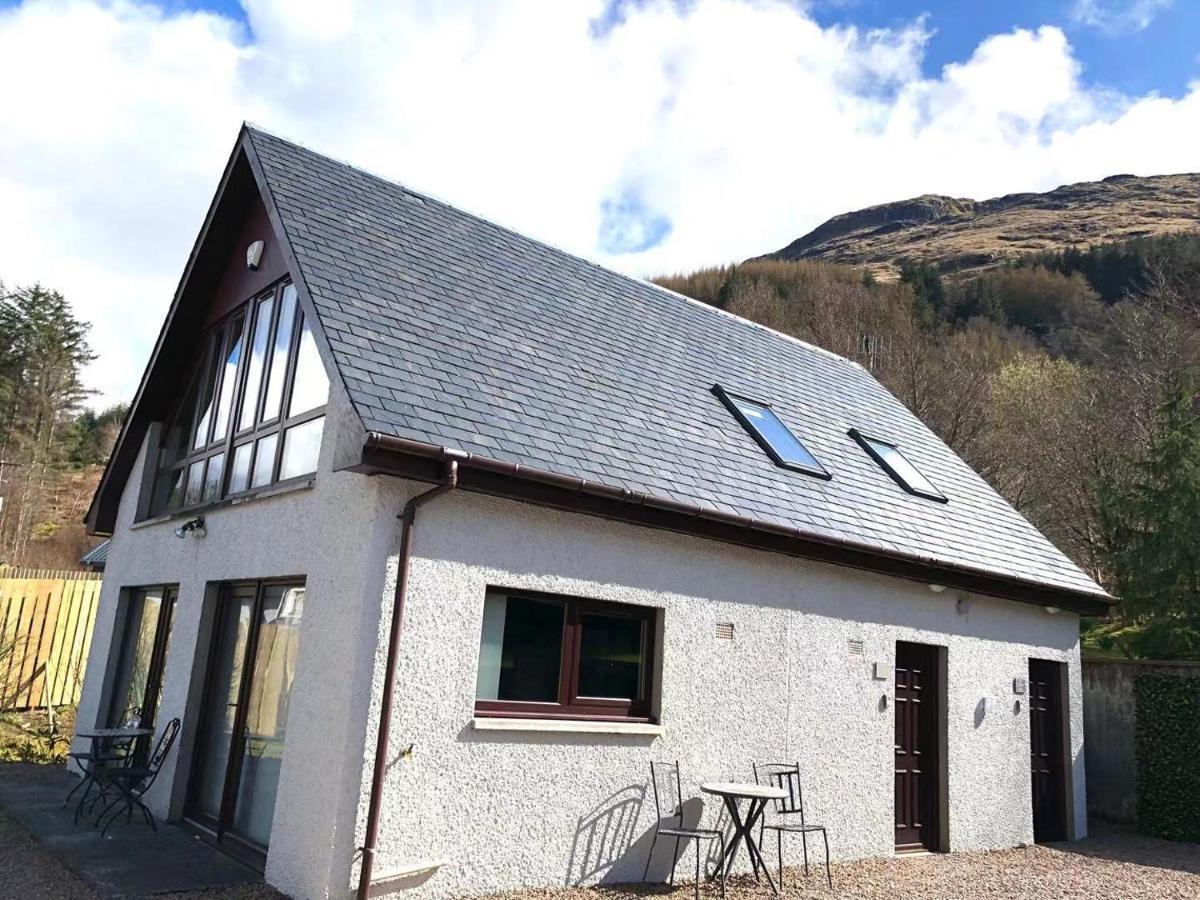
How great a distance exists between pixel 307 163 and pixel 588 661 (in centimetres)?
680

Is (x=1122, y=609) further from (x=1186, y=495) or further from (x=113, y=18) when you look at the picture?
(x=113, y=18)

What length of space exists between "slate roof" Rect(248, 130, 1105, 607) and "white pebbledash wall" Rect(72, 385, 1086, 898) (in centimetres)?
53

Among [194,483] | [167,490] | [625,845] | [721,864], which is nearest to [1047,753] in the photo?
[721,864]

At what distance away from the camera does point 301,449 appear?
26.9 feet

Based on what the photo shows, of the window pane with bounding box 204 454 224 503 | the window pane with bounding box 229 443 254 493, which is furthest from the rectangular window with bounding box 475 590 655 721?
the window pane with bounding box 204 454 224 503

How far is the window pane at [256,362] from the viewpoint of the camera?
31.1 ft

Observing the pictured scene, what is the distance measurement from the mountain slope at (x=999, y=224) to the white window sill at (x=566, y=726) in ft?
276

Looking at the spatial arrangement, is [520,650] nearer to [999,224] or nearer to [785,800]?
[785,800]

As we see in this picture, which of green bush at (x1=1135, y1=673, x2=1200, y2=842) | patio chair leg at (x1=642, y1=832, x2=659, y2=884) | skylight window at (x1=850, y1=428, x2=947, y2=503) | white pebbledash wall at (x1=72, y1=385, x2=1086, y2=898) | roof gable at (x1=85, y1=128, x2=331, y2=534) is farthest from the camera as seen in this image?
skylight window at (x1=850, y1=428, x2=947, y2=503)

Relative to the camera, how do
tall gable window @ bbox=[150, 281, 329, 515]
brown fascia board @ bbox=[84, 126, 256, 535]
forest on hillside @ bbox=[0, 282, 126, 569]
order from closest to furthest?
1. tall gable window @ bbox=[150, 281, 329, 515]
2. brown fascia board @ bbox=[84, 126, 256, 535]
3. forest on hillside @ bbox=[0, 282, 126, 569]

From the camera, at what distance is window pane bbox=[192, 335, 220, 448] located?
421 inches

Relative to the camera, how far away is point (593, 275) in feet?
43.5

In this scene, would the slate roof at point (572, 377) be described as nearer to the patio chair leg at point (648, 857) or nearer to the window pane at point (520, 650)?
the window pane at point (520, 650)

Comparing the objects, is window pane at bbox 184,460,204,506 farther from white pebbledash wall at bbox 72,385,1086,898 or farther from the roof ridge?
the roof ridge
